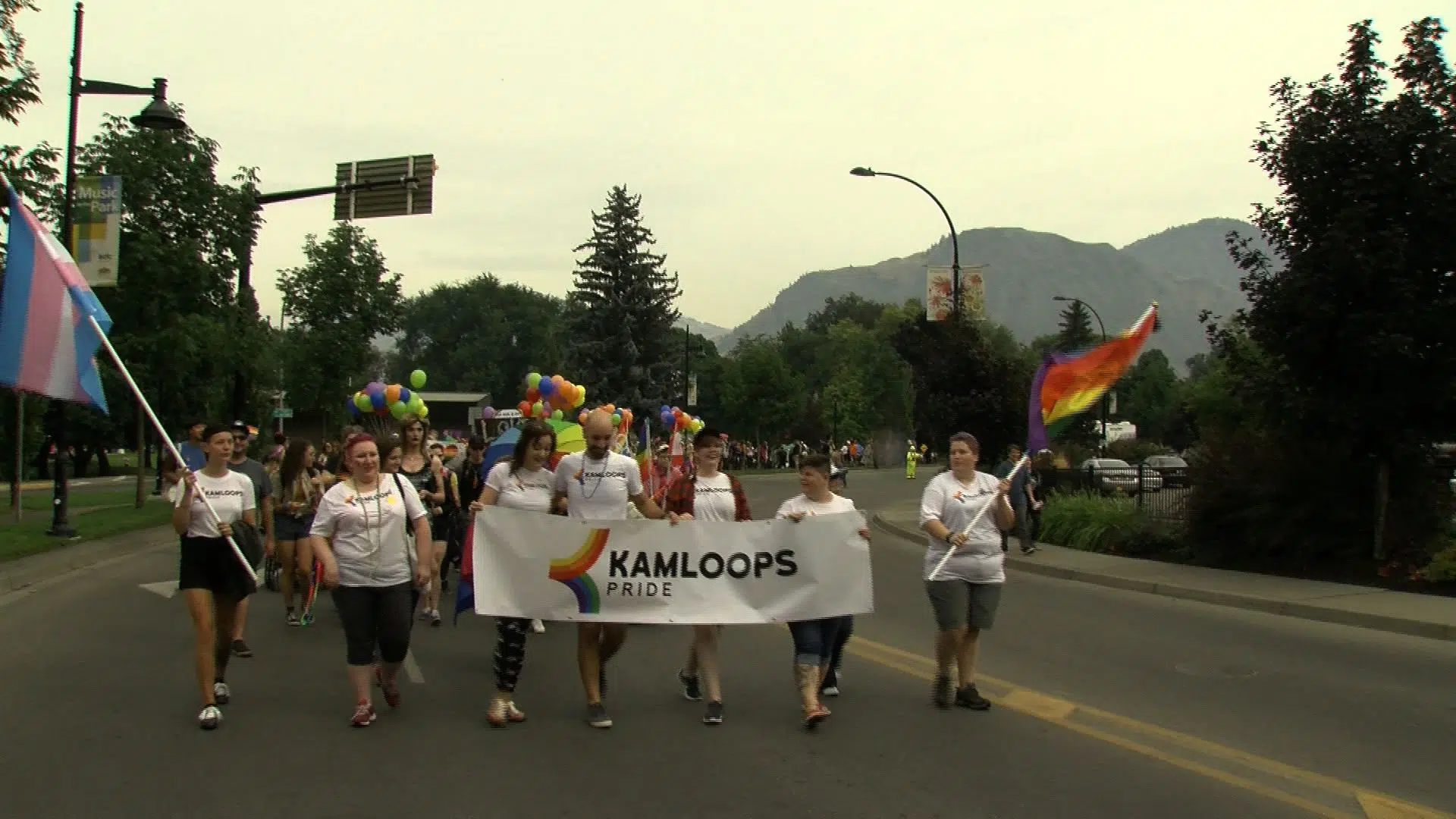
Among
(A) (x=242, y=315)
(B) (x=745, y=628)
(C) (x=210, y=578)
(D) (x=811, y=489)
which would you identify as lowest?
(B) (x=745, y=628)

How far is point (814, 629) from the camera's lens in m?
7.26

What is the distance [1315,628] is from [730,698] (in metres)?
6.75

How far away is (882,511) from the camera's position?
100.0ft

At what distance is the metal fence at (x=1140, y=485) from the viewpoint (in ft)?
60.7

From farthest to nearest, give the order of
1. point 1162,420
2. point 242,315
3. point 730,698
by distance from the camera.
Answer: point 1162,420
point 242,315
point 730,698

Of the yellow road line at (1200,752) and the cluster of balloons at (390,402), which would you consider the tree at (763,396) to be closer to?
the cluster of balloons at (390,402)

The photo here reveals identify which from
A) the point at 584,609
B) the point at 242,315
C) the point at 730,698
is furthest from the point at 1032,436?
the point at 242,315

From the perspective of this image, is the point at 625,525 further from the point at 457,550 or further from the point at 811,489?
the point at 457,550

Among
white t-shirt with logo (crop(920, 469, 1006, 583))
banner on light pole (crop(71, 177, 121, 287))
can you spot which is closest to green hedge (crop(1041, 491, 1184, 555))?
white t-shirt with logo (crop(920, 469, 1006, 583))

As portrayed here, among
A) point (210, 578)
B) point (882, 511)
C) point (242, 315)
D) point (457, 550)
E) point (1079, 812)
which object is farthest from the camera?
point (882, 511)

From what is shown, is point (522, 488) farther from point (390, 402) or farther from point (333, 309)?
point (333, 309)

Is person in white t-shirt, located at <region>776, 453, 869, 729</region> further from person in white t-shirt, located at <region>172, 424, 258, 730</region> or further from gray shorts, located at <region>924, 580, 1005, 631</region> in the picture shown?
person in white t-shirt, located at <region>172, 424, 258, 730</region>

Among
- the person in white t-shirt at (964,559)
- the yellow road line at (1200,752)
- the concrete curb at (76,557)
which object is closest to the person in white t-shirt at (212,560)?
the person in white t-shirt at (964,559)

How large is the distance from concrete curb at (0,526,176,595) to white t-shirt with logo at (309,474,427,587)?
8368mm
